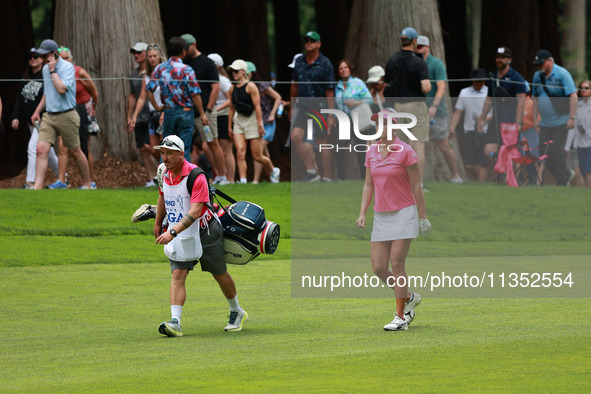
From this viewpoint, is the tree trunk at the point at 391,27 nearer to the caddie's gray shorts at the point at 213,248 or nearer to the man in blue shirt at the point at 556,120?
the man in blue shirt at the point at 556,120

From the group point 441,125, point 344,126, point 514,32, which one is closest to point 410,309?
point 344,126

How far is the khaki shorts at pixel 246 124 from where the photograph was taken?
18.4 metres

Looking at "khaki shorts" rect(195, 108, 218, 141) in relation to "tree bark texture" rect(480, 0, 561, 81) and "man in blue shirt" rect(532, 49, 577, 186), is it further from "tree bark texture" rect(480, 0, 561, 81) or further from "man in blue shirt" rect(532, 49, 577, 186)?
"tree bark texture" rect(480, 0, 561, 81)

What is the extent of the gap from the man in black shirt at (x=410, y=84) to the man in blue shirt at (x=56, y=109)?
4495mm

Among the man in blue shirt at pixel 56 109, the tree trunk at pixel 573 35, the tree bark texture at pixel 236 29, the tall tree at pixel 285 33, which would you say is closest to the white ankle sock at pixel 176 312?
the man in blue shirt at pixel 56 109

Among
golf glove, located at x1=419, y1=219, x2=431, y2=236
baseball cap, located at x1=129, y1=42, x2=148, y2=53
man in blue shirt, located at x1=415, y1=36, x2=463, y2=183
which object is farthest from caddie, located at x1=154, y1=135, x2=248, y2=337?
baseball cap, located at x1=129, y1=42, x2=148, y2=53

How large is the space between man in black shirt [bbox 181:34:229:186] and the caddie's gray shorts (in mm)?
7876

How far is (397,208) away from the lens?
375 inches

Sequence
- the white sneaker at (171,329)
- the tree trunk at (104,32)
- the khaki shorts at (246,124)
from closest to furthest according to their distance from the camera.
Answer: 1. the white sneaker at (171,329)
2. the khaki shorts at (246,124)
3. the tree trunk at (104,32)

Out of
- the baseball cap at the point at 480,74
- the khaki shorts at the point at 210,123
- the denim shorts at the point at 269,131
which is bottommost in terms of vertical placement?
the denim shorts at the point at 269,131

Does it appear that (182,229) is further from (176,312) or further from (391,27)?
(391,27)

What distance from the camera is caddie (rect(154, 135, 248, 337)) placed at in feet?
30.1

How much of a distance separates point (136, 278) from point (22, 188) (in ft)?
17.9

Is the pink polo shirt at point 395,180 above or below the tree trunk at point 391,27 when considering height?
below
